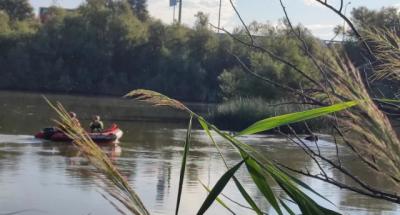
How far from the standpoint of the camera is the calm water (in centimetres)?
1314

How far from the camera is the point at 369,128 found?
1568 millimetres

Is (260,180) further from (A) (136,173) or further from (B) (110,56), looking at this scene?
(B) (110,56)

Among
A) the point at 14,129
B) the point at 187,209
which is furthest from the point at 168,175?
the point at 14,129

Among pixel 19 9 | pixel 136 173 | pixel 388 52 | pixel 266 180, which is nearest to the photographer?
pixel 266 180

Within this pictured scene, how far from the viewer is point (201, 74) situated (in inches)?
2530

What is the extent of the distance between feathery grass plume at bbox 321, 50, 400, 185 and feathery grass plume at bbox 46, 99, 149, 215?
1.58 feet

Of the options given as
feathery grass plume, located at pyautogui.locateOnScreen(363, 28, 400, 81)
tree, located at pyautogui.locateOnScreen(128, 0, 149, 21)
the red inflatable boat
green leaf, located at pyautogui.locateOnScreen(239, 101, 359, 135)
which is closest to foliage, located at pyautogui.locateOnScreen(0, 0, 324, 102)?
tree, located at pyautogui.locateOnScreen(128, 0, 149, 21)

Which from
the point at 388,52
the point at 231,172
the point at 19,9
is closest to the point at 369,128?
the point at 231,172

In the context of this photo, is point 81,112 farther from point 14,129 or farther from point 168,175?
point 168,175

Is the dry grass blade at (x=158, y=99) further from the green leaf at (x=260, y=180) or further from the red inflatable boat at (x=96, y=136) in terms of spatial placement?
the red inflatable boat at (x=96, y=136)

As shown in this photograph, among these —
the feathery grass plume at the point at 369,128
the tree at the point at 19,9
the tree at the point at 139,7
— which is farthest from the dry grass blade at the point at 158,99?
the tree at the point at 19,9

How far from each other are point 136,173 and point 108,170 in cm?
1595

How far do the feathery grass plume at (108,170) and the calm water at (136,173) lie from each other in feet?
14.1

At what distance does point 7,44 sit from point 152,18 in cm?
1445
